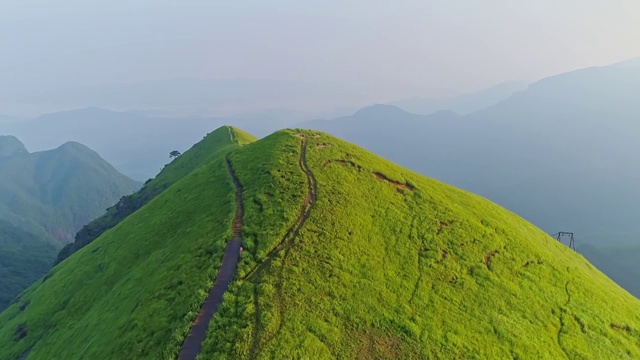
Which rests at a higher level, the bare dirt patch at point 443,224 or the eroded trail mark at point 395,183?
the eroded trail mark at point 395,183

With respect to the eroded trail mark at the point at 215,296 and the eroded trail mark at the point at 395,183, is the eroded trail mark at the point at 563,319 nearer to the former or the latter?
the eroded trail mark at the point at 395,183

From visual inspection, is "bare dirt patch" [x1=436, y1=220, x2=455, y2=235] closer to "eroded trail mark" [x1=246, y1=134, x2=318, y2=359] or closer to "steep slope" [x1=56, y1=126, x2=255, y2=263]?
"eroded trail mark" [x1=246, y1=134, x2=318, y2=359]

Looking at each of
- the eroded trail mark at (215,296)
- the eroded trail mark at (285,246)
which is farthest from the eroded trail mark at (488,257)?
the eroded trail mark at (215,296)

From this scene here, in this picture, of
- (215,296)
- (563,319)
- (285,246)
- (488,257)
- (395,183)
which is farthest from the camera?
(395,183)

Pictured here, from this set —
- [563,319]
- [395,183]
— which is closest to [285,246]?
[395,183]

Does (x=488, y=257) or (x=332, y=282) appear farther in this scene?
(x=488, y=257)

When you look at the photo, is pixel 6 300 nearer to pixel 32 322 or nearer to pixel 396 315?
pixel 32 322

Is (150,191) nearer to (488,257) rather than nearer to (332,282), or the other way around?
(332,282)
